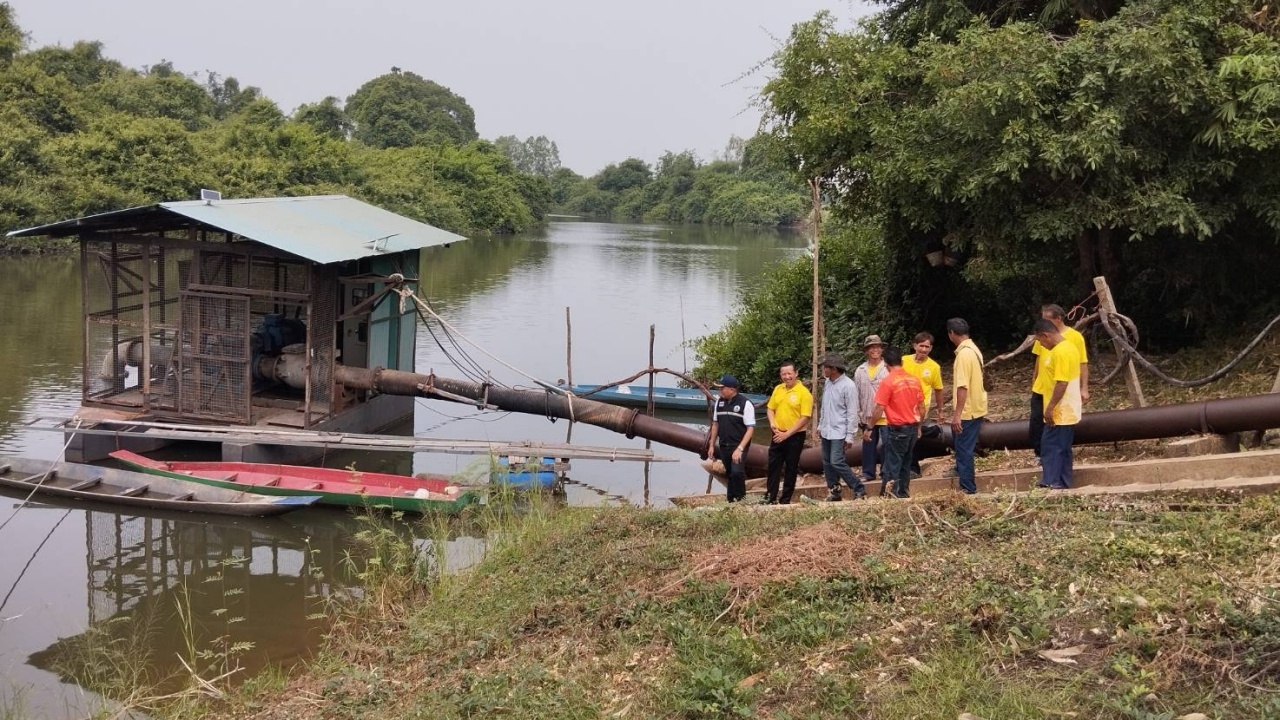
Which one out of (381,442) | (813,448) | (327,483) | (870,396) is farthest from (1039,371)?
(381,442)

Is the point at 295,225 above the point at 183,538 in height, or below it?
above

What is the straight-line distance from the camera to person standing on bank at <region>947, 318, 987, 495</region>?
903 centimetres

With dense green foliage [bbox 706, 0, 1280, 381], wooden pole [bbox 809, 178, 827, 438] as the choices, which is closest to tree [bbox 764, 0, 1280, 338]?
dense green foliage [bbox 706, 0, 1280, 381]

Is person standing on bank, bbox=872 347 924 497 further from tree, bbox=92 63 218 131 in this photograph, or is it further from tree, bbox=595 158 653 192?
tree, bbox=595 158 653 192

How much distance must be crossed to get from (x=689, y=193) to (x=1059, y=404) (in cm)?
10167

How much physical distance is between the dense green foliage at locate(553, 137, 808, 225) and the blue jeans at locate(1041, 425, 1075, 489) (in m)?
67.1

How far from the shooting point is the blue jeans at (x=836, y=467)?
9.80m


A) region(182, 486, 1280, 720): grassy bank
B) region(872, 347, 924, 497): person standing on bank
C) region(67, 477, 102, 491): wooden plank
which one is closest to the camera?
region(182, 486, 1280, 720): grassy bank

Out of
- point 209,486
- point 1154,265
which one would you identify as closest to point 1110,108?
point 1154,265

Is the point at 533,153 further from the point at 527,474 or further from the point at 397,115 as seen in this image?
the point at 527,474

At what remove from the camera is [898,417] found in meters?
9.34

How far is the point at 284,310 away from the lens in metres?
17.1

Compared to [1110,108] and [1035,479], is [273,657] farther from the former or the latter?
[1110,108]

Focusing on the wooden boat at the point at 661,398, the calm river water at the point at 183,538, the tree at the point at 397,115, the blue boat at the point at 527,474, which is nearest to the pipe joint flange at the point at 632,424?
the calm river water at the point at 183,538
